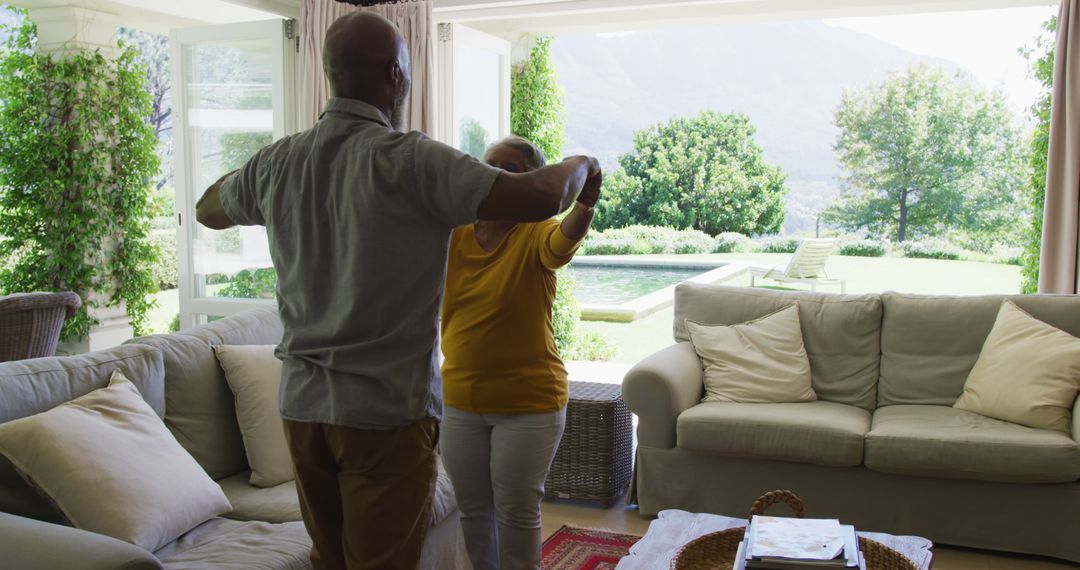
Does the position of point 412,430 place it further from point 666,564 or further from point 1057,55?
point 1057,55

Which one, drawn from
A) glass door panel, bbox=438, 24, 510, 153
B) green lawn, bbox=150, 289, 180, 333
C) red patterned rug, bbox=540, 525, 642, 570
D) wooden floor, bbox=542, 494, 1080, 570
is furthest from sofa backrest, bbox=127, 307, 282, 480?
green lawn, bbox=150, 289, 180, 333

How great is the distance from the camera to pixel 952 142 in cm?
1400

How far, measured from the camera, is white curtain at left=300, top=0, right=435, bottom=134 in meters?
5.32

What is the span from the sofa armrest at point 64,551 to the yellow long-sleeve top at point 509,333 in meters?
0.75

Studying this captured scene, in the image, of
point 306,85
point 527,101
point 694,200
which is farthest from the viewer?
point 694,200

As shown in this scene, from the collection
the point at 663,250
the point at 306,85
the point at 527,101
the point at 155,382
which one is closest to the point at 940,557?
the point at 155,382

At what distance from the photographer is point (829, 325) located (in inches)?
155

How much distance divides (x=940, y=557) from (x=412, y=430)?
255 centimetres

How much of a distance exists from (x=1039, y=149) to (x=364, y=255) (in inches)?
194

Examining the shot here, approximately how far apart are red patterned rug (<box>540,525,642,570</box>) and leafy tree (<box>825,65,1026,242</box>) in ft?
39.3

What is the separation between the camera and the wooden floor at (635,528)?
3.17 meters

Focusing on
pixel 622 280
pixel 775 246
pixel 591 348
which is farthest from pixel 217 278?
pixel 775 246

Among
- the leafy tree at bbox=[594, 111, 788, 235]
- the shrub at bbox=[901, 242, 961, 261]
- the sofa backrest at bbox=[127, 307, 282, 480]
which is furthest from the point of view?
the leafy tree at bbox=[594, 111, 788, 235]

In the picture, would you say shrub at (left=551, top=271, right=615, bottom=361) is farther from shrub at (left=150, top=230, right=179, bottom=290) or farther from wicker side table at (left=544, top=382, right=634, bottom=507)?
shrub at (left=150, top=230, right=179, bottom=290)
